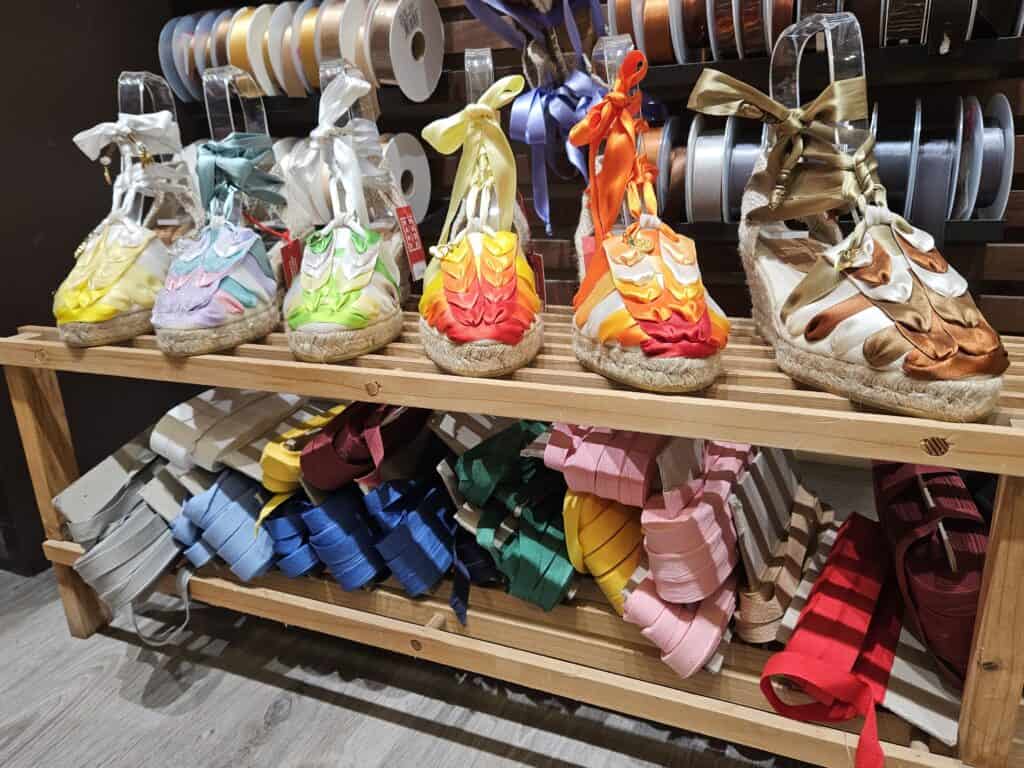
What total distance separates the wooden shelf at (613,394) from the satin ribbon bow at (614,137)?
210 mm

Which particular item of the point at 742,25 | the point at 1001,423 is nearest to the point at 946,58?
the point at 742,25

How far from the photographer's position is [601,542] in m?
1.09

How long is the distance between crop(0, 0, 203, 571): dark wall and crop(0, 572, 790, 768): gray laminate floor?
0.41 m

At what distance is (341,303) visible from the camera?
108cm

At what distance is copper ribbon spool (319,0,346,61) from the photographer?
55.2 inches

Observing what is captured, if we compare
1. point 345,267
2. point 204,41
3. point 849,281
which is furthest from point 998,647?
point 204,41

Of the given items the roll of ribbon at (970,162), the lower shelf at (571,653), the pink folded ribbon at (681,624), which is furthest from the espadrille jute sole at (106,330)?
the roll of ribbon at (970,162)

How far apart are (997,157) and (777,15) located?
0.37m

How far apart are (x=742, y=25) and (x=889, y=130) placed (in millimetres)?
271

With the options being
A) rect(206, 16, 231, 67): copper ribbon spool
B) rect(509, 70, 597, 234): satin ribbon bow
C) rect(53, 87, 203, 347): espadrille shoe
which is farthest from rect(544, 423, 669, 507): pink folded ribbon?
rect(206, 16, 231, 67): copper ribbon spool

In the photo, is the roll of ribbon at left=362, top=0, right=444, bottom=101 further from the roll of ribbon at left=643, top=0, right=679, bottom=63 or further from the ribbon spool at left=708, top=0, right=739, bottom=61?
the ribbon spool at left=708, top=0, right=739, bottom=61

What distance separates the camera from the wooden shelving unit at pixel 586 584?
31.4 inches

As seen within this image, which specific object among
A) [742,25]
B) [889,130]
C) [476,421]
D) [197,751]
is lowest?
[197,751]

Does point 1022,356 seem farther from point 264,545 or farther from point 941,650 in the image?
point 264,545
